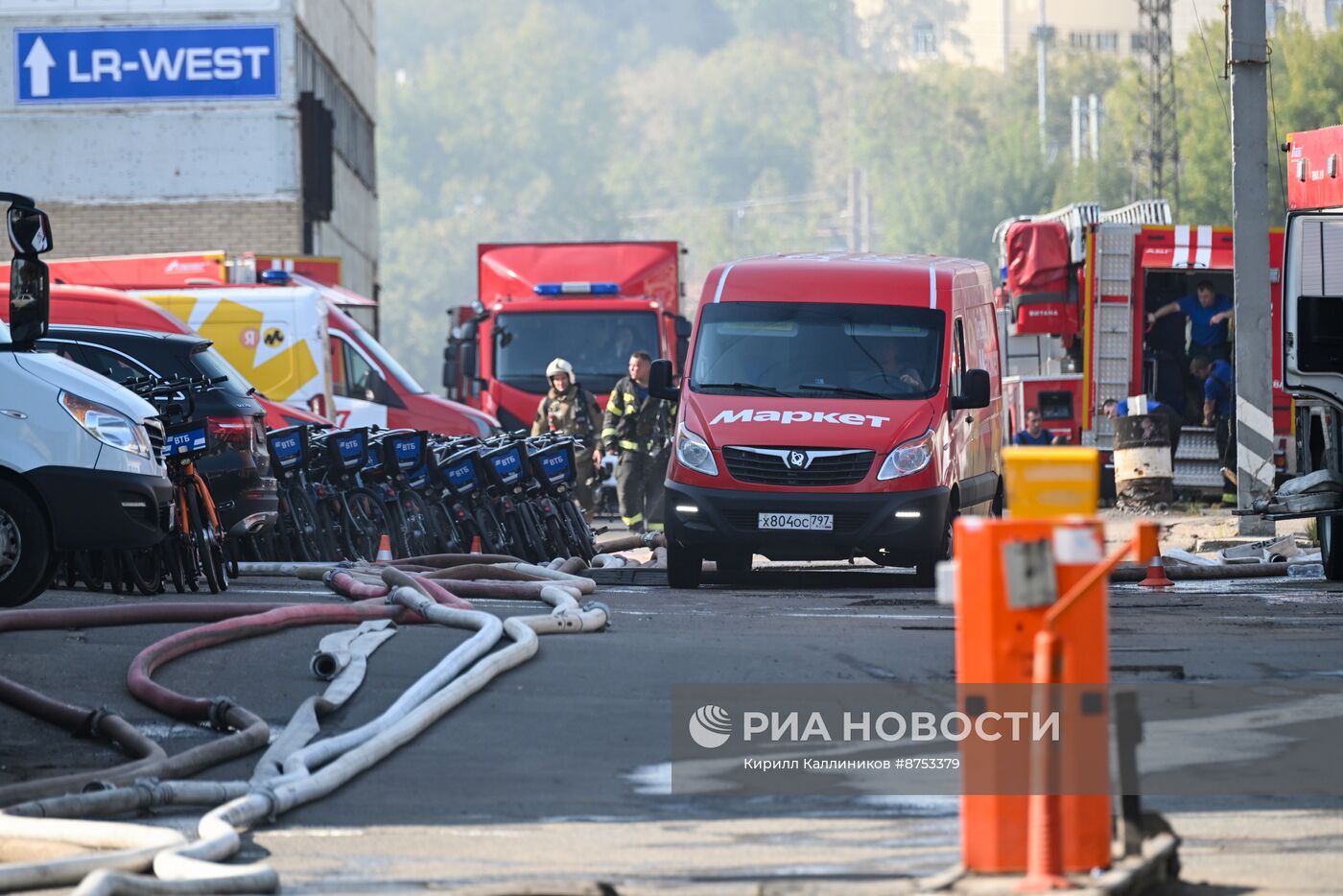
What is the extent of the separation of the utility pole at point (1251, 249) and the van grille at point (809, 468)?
6.04 meters

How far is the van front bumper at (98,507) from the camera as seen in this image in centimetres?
1343

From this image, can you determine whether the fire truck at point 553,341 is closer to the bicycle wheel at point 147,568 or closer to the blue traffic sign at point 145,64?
the blue traffic sign at point 145,64

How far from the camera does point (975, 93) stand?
567 ft

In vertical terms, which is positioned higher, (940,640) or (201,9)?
(201,9)

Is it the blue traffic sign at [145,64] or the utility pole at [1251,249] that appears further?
the blue traffic sign at [145,64]

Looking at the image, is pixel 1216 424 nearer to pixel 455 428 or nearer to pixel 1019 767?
pixel 455 428

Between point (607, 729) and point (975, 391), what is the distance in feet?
25.5

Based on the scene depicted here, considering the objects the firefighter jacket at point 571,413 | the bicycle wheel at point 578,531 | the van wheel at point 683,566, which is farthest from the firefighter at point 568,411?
the van wheel at point 683,566

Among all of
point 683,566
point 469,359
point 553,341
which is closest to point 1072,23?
point 553,341

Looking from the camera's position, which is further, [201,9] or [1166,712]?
[201,9]

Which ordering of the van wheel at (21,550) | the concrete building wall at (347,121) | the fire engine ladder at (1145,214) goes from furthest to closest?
1. the concrete building wall at (347,121)
2. the fire engine ladder at (1145,214)
3. the van wheel at (21,550)

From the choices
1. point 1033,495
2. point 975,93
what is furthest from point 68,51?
point 975,93

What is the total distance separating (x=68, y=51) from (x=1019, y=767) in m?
34.1

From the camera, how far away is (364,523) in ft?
61.9
